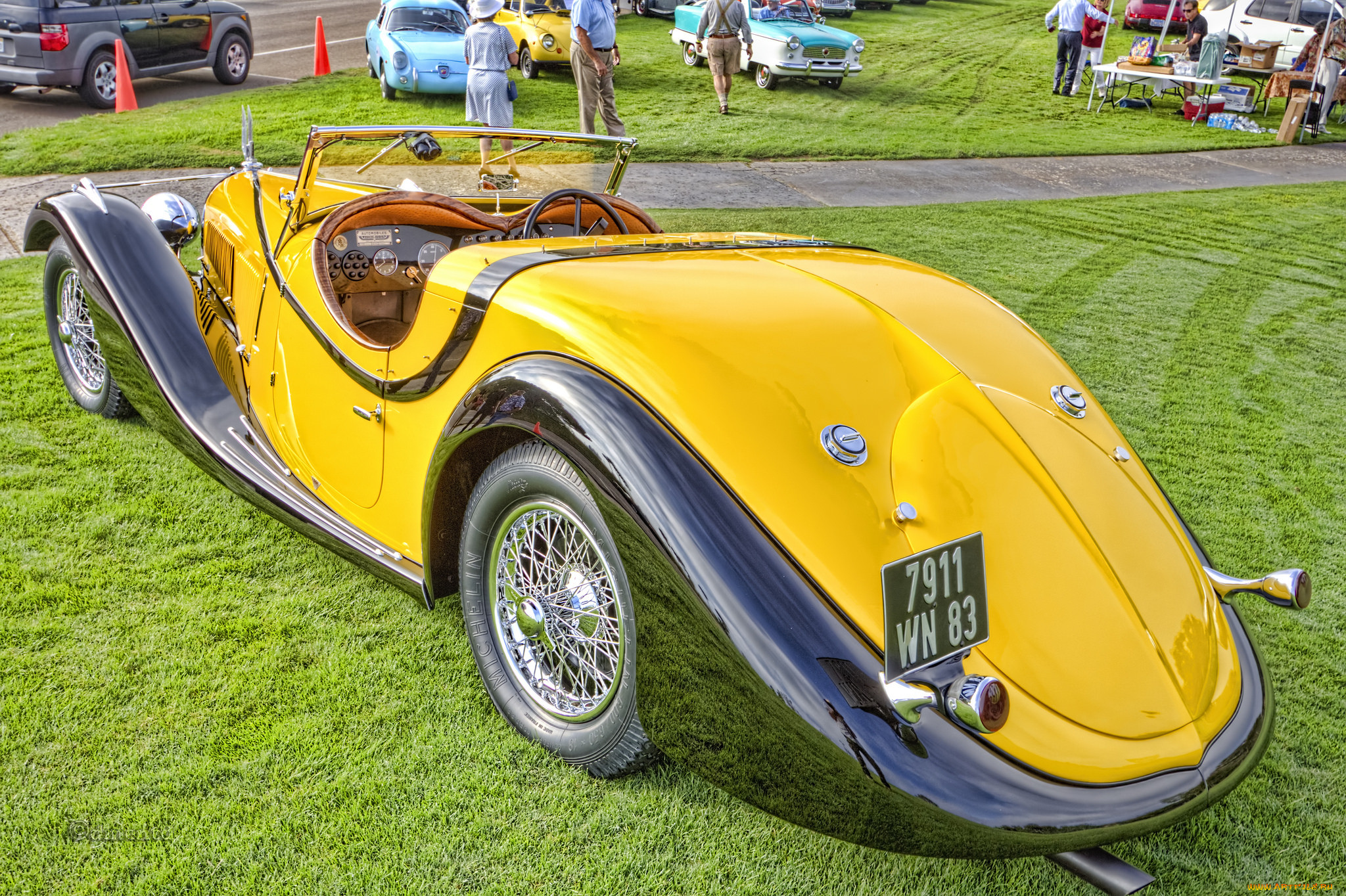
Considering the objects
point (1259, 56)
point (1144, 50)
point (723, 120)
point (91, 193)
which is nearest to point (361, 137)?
point (91, 193)

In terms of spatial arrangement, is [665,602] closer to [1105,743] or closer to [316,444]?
[1105,743]

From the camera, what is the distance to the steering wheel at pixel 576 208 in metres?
3.47

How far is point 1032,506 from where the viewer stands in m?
2.38

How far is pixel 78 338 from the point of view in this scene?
4422 mm

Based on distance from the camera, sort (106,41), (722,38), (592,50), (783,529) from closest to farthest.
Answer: (783,529) → (592,50) → (106,41) → (722,38)

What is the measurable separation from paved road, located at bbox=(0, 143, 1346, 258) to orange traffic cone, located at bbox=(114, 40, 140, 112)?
10.4 feet

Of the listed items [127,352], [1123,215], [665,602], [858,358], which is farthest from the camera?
[1123,215]

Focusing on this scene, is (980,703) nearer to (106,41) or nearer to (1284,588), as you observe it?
(1284,588)

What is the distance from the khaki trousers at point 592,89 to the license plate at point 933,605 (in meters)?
8.88

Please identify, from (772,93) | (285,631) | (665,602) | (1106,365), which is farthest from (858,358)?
(772,93)

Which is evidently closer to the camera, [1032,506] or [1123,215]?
[1032,506]

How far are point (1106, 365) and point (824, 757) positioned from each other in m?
4.65

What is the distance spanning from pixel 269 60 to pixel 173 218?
1313 cm

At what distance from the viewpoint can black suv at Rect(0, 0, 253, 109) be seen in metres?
10.8
